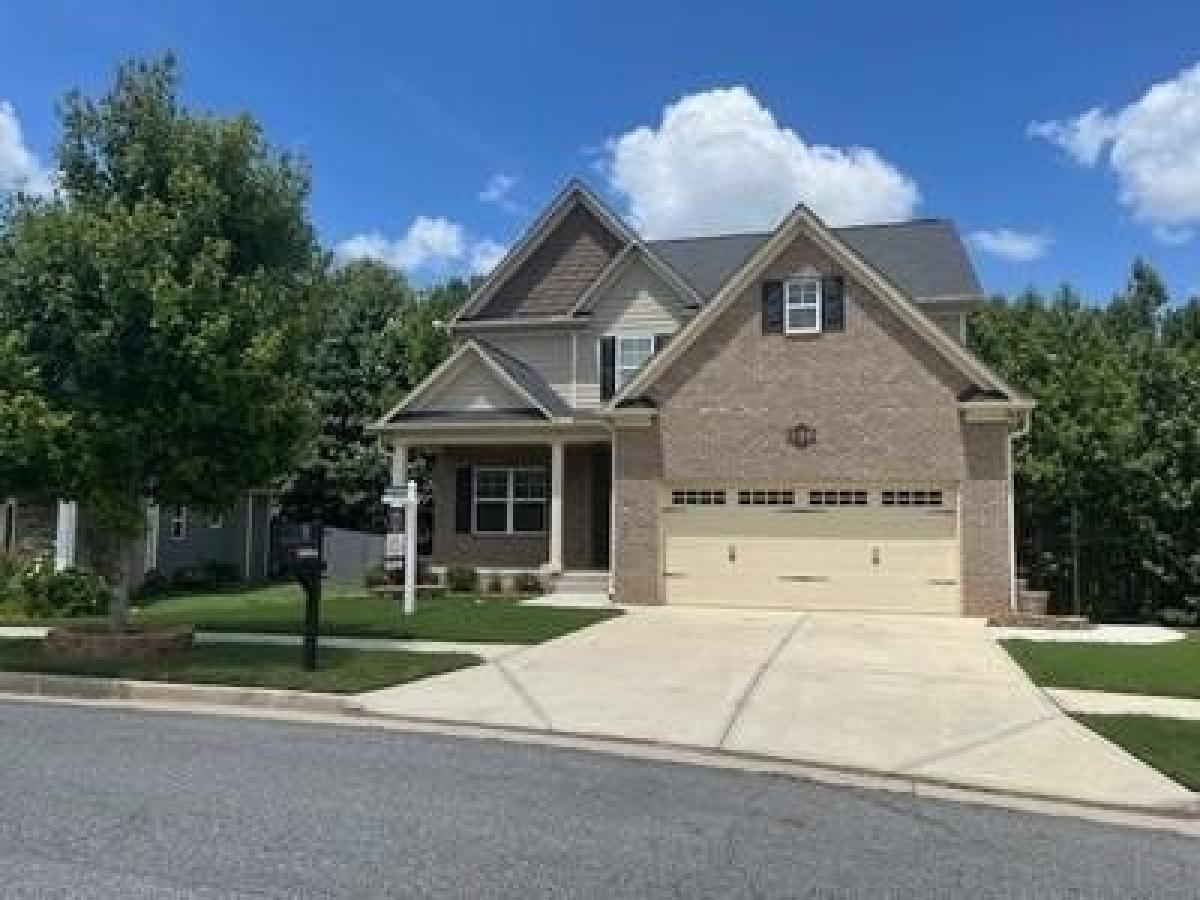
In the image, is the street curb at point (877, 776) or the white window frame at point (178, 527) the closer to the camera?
the street curb at point (877, 776)

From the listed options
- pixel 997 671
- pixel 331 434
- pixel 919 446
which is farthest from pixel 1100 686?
pixel 331 434

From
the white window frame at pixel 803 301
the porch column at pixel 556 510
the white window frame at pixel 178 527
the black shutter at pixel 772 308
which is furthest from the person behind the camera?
the white window frame at pixel 178 527

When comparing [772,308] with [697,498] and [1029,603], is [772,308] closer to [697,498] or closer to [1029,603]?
[697,498]

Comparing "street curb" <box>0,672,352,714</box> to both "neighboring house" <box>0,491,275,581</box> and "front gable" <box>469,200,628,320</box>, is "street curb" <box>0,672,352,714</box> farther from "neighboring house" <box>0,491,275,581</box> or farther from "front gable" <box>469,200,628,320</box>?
"front gable" <box>469,200,628,320</box>

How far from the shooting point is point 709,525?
2328 centimetres

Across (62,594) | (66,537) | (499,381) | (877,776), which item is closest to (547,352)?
(499,381)

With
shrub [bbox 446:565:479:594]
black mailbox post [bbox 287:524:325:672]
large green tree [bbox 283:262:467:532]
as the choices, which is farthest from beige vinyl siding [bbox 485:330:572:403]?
black mailbox post [bbox 287:524:325:672]

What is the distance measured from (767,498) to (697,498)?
136 cm

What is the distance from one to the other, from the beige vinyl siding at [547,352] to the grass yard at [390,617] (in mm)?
6463

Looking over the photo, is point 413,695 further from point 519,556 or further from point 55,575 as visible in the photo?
point 519,556

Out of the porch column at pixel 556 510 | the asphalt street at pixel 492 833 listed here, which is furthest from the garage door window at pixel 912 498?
the asphalt street at pixel 492 833

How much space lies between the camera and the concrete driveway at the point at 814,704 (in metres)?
9.18

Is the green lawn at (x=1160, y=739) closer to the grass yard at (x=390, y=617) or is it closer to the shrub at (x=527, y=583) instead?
the grass yard at (x=390, y=617)

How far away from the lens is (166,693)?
12.3 meters
